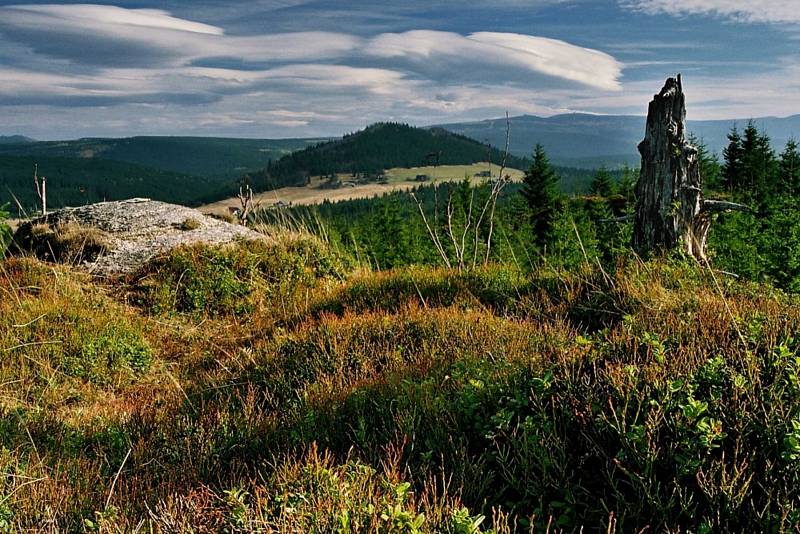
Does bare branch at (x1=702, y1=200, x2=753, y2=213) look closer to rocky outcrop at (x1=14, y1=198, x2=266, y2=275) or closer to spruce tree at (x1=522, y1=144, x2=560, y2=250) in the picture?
rocky outcrop at (x1=14, y1=198, x2=266, y2=275)

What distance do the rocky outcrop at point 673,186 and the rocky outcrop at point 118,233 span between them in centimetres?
784

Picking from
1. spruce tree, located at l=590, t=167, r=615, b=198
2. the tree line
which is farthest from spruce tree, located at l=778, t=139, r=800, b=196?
spruce tree, located at l=590, t=167, r=615, b=198

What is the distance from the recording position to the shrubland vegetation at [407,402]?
3047 millimetres

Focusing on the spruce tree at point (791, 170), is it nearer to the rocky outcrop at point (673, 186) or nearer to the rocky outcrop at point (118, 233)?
the rocky outcrop at point (673, 186)

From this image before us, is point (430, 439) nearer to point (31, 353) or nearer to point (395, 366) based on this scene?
point (395, 366)

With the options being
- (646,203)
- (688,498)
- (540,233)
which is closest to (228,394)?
(688,498)

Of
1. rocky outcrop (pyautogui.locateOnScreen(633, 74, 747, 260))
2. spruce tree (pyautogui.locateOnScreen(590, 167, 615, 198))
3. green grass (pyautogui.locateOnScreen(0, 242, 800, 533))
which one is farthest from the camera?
spruce tree (pyautogui.locateOnScreen(590, 167, 615, 198))

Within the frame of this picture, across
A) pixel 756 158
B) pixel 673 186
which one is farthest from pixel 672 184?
pixel 756 158

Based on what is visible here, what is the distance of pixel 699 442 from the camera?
10.2 ft

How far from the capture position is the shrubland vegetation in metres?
3.05

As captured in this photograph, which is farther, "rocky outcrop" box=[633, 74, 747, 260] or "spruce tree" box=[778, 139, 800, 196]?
"spruce tree" box=[778, 139, 800, 196]

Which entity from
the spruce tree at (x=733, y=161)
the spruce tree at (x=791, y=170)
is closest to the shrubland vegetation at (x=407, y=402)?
the spruce tree at (x=791, y=170)

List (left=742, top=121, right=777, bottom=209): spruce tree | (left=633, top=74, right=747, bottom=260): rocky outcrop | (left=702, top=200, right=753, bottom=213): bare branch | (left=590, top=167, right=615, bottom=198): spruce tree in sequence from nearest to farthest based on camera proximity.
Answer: (left=702, top=200, right=753, bottom=213): bare branch
(left=633, top=74, right=747, bottom=260): rocky outcrop
(left=742, top=121, right=777, bottom=209): spruce tree
(left=590, top=167, right=615, bottom=198): spruce tree

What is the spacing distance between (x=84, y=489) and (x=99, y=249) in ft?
28.2
